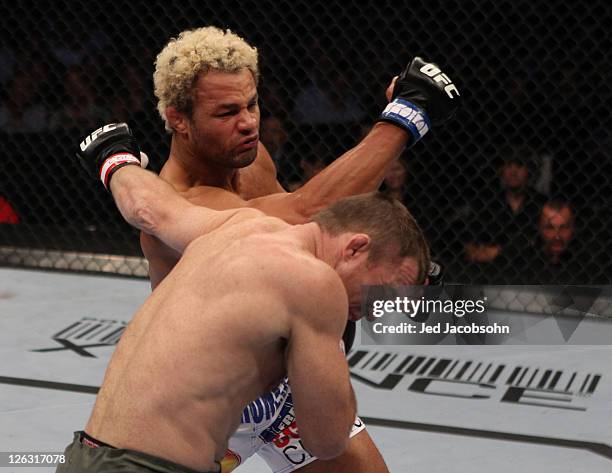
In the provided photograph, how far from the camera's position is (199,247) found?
5.46 ft

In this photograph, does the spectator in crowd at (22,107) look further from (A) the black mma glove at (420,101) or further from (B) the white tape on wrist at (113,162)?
(A) the black mma glove at (420,101)

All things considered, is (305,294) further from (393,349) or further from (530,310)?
(530,310)

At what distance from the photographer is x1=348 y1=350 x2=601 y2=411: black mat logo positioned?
3373mm

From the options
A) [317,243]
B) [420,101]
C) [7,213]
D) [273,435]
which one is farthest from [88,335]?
[317,243]

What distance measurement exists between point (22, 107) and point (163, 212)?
3.25 meters

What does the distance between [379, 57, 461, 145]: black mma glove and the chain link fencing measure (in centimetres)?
210

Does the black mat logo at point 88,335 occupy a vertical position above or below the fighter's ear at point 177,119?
above

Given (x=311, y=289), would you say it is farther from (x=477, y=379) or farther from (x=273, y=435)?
(x=477, y=379)

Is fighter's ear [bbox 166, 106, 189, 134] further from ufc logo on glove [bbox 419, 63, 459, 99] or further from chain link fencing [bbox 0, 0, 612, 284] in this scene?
chain link fencing [bbox 0, 0, 612, 284]

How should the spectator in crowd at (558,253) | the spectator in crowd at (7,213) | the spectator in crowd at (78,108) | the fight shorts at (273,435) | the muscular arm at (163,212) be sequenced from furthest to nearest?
the spectator in crowd at (7,213) < the spectator in crowd at (78,108) < the spectator in crowd at (558,253) < the fight shorts at (273,435) < the muscular arm at (163,212)

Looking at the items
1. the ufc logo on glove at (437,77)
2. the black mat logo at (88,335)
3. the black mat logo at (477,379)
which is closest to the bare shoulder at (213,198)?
the ufc logo on glove at (437,77)

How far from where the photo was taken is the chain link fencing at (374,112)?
4.25 m

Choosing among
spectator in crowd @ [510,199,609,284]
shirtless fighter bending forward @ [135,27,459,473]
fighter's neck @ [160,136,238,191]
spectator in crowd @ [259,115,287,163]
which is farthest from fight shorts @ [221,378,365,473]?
spectator in crowd @ [259,115,287,163]

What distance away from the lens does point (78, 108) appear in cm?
489
